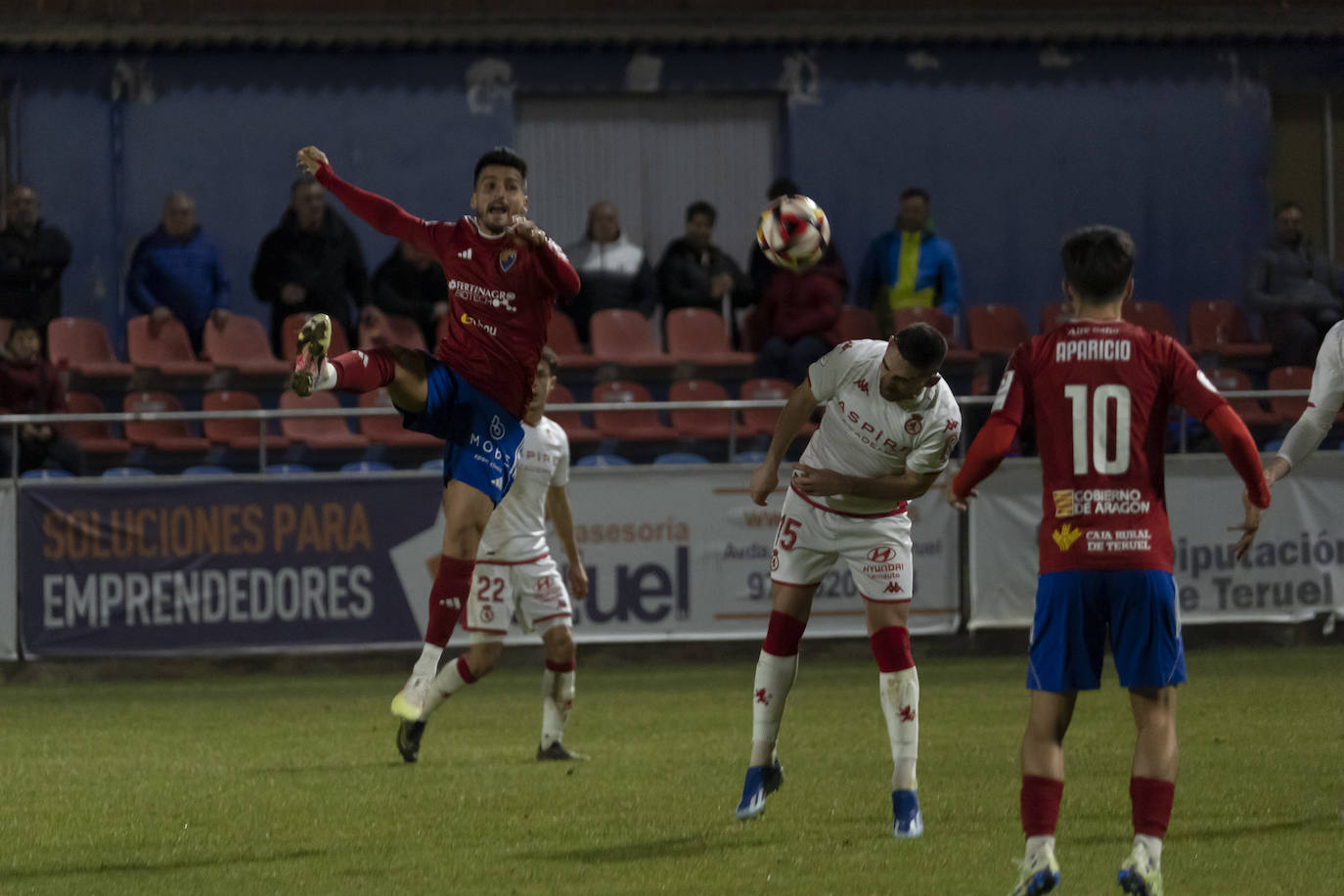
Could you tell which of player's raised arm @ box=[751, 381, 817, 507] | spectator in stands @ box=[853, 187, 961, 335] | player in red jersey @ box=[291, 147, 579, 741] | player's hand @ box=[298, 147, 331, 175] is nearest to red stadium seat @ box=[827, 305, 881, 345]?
spectator in stands @ box=[853, 187, 961, 335]

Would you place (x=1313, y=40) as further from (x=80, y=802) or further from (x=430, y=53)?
(x=80, y=802)

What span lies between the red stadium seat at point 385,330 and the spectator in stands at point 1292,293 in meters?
7.80

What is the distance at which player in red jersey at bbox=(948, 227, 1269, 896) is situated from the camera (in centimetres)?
578

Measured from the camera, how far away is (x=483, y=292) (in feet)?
27.8

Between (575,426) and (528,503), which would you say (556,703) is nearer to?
(528,503)

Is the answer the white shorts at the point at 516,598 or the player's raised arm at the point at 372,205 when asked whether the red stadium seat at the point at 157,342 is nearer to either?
the white shorts at the point at 516,598

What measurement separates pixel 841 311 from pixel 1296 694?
6.53 m

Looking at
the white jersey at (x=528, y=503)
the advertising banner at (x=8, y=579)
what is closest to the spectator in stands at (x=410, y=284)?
the advertising banner at (x=8, y=579)

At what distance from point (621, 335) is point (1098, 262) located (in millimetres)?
12380

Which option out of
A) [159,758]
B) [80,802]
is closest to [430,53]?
[159,758]

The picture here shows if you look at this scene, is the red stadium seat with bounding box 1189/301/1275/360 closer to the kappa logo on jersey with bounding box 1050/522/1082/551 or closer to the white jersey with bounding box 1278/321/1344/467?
the white jersey with bounding box 1278/321/1344/467

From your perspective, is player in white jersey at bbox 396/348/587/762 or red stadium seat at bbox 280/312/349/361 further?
red stadium seat at bbox 280/312/349/361

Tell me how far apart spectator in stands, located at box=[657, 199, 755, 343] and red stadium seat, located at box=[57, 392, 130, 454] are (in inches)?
198

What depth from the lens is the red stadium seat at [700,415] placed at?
1622 cm
